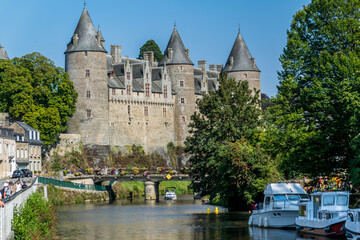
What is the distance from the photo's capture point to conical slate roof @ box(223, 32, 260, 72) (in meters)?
91.9

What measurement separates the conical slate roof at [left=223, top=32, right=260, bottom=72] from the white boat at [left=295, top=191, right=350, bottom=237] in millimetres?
61771

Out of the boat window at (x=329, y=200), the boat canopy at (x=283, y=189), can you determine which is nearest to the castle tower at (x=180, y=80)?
the boat canopy at (x=283, y=189)

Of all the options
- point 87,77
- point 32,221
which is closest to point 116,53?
point 87,77

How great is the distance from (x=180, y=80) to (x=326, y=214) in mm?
60462

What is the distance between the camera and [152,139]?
85.6 metres

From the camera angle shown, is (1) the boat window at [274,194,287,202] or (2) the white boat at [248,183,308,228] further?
(1) the boat window at [274,194,287,202]

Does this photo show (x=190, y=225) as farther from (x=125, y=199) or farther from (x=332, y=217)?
(x=125, y=199)

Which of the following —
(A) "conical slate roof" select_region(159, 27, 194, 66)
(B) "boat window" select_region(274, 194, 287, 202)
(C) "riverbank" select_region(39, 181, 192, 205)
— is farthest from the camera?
(A) "conical slate roof" select_region(159, 27, 194, 66)

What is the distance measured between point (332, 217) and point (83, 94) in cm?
5068

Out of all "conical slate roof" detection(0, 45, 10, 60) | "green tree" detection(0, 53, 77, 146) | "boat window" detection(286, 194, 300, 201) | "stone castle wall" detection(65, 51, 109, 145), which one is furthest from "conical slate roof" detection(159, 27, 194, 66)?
"boat window" detection(286, 194, 300, 201)

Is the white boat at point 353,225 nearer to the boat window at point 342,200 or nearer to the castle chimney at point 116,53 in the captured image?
the boat window at point 342,200

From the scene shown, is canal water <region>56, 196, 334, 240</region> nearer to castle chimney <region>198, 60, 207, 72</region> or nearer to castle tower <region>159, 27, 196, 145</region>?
castle tower <region>159, 27, 196, 145</region>

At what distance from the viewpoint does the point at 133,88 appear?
275ft

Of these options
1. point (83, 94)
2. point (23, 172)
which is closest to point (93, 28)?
point (83, 94)
